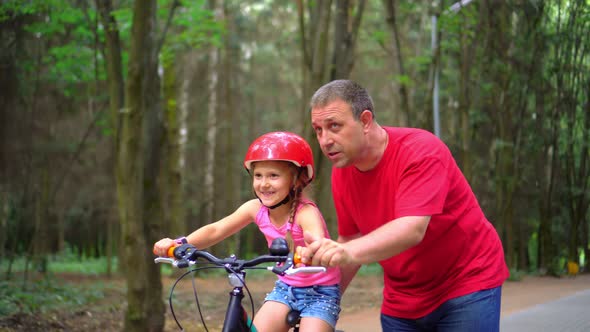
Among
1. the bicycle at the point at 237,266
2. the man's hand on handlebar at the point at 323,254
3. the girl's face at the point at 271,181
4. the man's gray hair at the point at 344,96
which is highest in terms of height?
the man's gray hair at the point at 344,96

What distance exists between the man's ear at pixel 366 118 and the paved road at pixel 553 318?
4.48 m

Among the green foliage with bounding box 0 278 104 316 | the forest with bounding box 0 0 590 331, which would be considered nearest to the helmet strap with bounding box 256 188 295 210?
the forest with bounding box 0 0 590 331

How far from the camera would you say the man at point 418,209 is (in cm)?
348

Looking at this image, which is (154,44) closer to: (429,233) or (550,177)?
(429,233)

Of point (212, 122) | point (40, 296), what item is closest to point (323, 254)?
point (40, 296)

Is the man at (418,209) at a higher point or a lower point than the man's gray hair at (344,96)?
lower

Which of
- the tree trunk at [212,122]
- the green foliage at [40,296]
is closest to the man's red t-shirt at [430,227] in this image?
the green foliage at [40,296]

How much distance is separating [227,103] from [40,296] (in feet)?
49.9

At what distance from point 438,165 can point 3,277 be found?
1373 cm

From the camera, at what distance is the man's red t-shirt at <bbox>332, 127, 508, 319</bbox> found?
356cm

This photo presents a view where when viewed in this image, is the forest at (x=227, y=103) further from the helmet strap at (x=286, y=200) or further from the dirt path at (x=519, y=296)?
the helmet strap at (x=286, y=200)

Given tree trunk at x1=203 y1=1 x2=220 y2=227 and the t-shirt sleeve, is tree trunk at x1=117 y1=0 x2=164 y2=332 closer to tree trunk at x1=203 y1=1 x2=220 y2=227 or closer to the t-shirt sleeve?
the t-shirt sleeve

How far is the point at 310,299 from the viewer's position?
383cm

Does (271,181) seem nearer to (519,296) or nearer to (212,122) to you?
(519,296)
